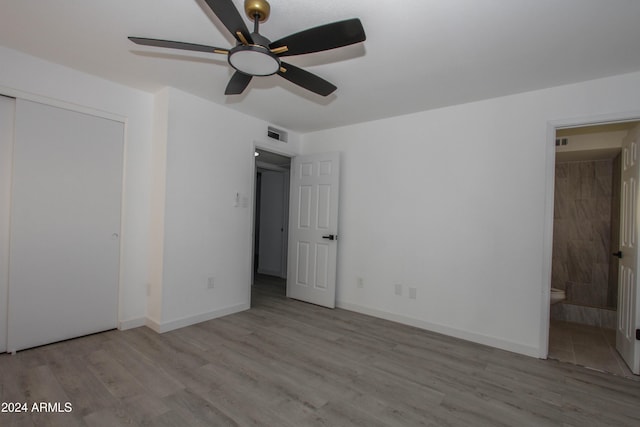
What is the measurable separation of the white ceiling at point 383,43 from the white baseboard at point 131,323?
2471 mm

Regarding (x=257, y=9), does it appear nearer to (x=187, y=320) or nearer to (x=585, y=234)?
(x=187, y=320)

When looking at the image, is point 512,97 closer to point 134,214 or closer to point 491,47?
point 491,47

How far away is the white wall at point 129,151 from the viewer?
9.23ft

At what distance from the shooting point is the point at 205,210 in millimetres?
3488

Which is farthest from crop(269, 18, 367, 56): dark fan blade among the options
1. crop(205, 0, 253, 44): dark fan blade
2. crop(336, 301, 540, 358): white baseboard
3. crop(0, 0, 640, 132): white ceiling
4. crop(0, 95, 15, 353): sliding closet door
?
crop(336, 301, 540, 358): white baseboard

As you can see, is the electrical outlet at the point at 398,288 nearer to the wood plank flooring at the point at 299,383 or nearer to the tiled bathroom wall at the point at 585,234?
the wood plank flooring at the point at 299,383

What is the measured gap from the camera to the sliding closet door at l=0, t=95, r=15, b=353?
99.5 inches

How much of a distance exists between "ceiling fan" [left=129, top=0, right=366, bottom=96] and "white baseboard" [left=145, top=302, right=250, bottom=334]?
260 centimetres

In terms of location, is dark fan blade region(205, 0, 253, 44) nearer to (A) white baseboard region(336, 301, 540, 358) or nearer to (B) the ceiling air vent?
(B) the ceiling air vent

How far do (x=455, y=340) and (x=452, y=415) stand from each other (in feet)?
4.42

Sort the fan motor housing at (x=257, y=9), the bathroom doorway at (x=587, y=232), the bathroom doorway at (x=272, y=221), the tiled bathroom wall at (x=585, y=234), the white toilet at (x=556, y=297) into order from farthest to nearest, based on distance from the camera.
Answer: the bathroom doorway at (x=272, y=221) < the tiled bathroom wall at (x=585, y=234) < the bathroom doorway at (x=587, y=232) < the white toilet at (x=556, y=297) < the fan motor housing at (x=257, y=9)

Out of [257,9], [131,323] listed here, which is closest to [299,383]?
[131,323]

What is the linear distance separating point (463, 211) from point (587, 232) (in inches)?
95.6

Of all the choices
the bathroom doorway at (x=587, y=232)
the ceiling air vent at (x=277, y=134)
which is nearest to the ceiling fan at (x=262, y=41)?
the ceiling air vent at (x=277, y=134)
